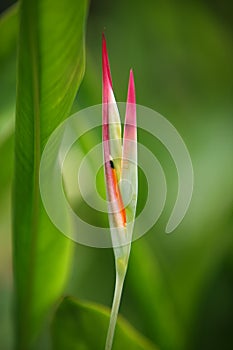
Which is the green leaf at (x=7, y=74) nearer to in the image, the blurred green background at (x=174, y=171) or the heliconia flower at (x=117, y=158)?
the blurred green background at (x=174, y=171)

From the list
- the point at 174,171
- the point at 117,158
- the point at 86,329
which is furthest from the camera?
the point at 174,171

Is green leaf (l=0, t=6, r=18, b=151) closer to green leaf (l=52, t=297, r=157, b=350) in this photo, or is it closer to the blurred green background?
the blurred green background

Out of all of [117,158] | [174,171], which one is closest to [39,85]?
[117,158]

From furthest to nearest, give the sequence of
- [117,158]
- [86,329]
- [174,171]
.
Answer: [174,171], [86,329], [117,158]

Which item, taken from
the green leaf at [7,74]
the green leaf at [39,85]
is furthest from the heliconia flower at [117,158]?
the green leaf at [7,74]

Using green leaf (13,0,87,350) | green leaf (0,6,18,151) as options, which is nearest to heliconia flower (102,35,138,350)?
green leaf (13,0,87,350)

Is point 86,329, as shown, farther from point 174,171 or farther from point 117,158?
point 174,171
